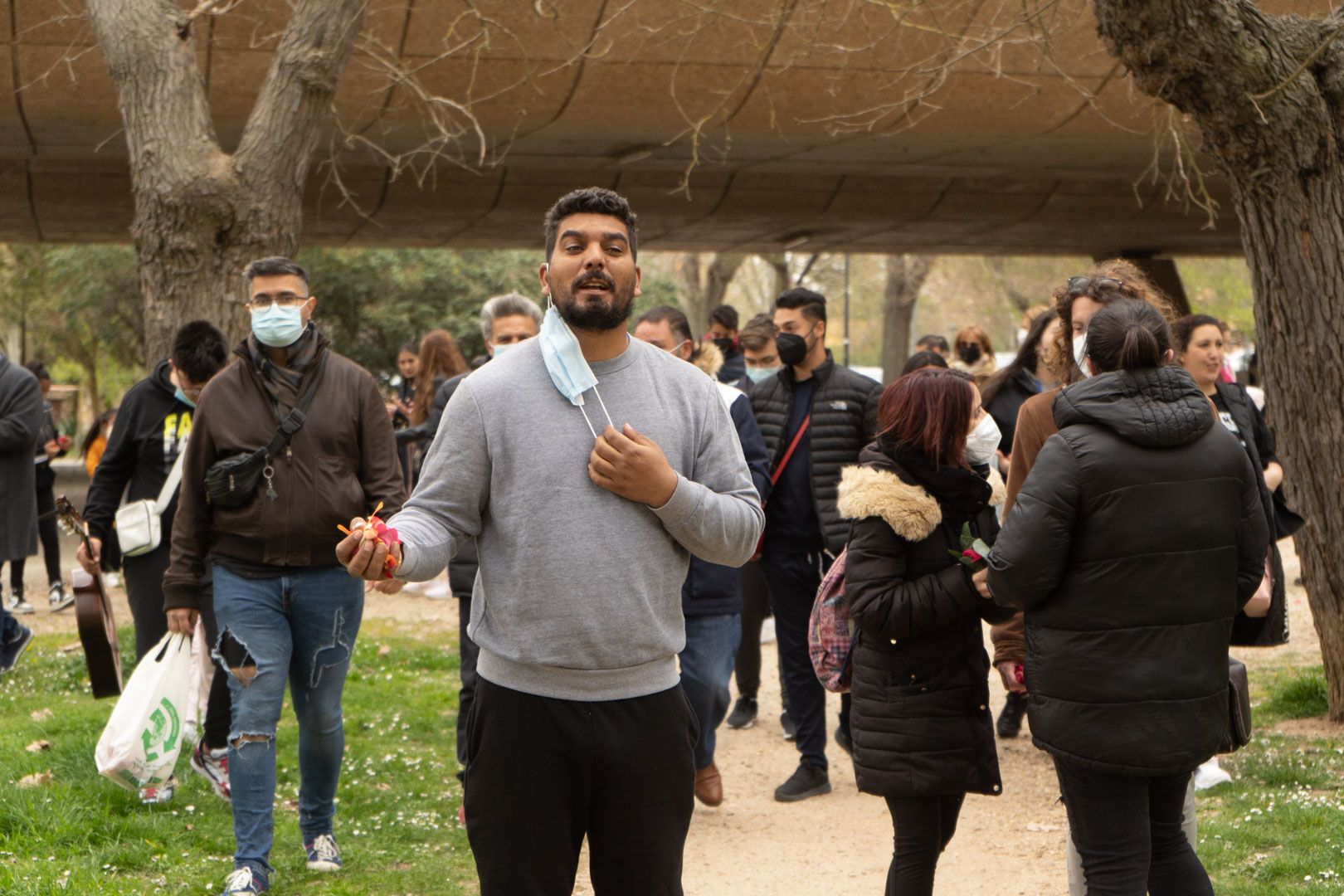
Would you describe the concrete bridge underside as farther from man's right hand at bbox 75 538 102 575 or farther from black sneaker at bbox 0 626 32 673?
man's right hand at bbox 75 538 102 575

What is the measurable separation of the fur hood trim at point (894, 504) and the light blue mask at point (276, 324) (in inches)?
83.2

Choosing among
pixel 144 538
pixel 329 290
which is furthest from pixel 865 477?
pixel 329 290

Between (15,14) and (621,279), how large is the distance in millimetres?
10135

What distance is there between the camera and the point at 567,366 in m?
3.17

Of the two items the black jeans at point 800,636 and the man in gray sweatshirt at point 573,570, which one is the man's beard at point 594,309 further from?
the black jeans at point 800,636

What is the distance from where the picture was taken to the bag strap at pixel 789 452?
673 cm

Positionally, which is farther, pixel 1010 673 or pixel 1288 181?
pixel 1288 181

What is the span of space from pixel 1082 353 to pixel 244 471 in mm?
2728

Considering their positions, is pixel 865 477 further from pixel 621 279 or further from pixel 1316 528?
pixel 1316 528

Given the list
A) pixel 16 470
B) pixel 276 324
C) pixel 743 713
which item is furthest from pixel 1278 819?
pixel 16 470

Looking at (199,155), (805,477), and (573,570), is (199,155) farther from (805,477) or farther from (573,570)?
(573,570)

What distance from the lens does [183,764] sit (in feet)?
21.5

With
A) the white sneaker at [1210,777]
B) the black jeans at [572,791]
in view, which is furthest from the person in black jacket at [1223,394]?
the black jeans at [572,791]

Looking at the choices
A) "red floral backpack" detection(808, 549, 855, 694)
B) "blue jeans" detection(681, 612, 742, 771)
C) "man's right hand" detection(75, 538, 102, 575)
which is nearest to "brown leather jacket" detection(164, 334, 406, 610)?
"man's right hand" detection(75, 538, 102, 575)
